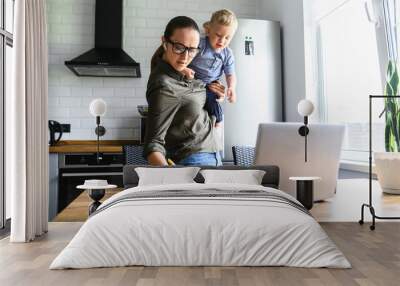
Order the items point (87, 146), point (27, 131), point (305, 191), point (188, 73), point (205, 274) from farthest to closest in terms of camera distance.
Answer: point (87, 146) → point (188, 73) → point (305, 191) → point (27, 131) → point (205, 274)

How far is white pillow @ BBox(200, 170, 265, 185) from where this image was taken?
398 centimetres

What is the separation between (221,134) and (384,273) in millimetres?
2900

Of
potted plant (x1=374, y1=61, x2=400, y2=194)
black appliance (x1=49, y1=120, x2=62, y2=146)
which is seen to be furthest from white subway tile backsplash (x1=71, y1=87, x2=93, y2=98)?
→ potted plant (x1=374, y1=61, x2=400, y2=194)

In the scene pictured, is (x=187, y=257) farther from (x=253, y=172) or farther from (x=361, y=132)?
(x=361, y=132)

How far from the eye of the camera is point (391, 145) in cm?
427

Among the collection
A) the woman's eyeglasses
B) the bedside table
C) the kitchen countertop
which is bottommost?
the bedside table

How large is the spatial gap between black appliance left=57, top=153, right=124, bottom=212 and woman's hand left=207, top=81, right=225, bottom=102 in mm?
1468

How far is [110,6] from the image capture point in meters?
6.04

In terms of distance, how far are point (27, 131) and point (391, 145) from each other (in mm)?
3087

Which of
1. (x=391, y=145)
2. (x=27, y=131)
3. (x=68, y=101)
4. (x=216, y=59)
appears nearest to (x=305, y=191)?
(x=391, y=145)

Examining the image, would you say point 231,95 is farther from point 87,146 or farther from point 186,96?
point 87,146

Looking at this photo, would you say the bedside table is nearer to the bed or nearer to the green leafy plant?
the green leafy plant

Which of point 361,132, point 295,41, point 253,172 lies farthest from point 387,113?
point 295,41

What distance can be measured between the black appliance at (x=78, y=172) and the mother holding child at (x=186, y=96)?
1029 millimetres
